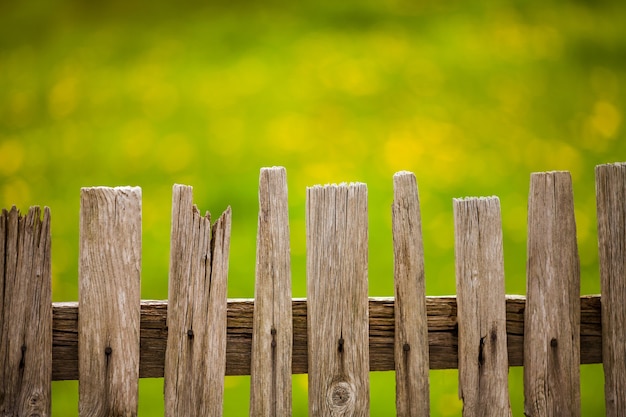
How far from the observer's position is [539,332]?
2383 millimetres

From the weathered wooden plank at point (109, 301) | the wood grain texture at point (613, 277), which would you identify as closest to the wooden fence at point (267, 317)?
the weathered wooden plank at point (109, 301)

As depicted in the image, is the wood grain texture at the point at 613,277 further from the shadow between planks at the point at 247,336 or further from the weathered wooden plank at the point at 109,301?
the weathered wooden plank at the point at 109,301

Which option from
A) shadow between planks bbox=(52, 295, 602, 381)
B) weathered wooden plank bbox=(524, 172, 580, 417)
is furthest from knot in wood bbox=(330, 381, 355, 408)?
weathered wooden plank bbox=(524, 172, 580, 417)

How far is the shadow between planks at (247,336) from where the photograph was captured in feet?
7.53

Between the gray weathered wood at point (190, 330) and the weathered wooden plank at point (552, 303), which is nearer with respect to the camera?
the gray weathered wood at point (190, 330)

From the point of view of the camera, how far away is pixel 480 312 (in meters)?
2.34

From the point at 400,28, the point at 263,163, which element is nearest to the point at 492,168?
the point at 400,28

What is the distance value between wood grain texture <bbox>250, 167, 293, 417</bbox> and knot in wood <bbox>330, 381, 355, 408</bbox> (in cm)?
15

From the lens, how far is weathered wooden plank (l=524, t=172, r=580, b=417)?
238cm

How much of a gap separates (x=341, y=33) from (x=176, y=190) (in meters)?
2.34

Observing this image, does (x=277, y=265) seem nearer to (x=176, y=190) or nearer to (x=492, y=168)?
(x=176, y=190)

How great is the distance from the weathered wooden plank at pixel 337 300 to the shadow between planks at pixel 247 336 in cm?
5

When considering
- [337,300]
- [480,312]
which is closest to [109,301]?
[337,300]

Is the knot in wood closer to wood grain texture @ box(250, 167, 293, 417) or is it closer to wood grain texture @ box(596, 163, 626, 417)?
wood grain texture @ box(250, 167, 293, 417)
